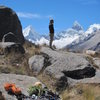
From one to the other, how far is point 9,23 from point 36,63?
12.1m

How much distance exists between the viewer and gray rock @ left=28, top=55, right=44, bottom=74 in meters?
20.1

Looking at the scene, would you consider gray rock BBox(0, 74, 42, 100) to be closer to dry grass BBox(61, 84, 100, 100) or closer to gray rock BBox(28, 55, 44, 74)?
dry grass BBox(61, 84, 100, 100)

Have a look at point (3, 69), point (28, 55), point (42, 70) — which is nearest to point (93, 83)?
point (42, 70)

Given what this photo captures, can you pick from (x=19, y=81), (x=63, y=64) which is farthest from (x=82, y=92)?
(x=63, y=64)

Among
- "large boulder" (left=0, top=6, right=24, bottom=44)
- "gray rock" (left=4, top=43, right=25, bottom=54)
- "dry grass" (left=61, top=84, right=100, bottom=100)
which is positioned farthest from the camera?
"large boulder" (left=0, top=6, right=24, bottom=44)

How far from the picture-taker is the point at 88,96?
1462cm

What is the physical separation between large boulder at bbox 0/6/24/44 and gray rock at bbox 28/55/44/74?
33.3 feet

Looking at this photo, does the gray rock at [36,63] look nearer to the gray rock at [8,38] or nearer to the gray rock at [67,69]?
the gray rock at [67,69]

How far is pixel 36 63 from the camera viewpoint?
20484 mm

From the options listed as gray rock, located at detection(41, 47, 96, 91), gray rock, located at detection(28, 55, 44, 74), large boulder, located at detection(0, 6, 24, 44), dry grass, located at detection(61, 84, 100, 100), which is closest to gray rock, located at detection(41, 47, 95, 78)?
gray rock, located at detection(41, 47, 96, 91)

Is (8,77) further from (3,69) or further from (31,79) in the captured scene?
(3,69)

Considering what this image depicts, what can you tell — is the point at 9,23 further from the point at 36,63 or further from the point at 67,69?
the point at 67,69

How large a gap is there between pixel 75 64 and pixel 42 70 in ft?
6.19

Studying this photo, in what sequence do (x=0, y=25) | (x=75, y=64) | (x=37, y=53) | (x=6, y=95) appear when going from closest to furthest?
(x=6, y=95)
(x=75, y=64)
(x=37, y=53)
(x=0, y=25)
